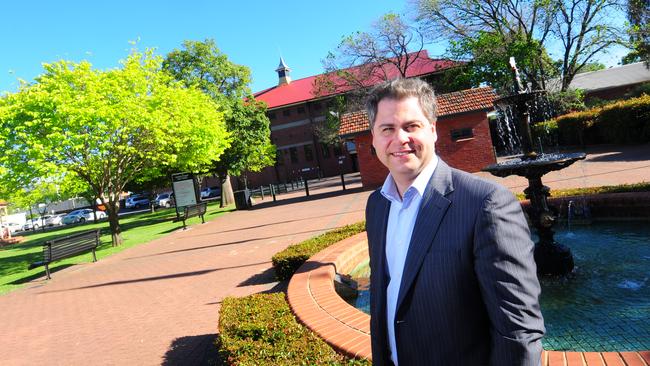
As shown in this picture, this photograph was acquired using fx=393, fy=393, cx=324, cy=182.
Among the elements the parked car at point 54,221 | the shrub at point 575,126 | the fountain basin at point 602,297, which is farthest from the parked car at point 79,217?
the fountain basin at point 602,297

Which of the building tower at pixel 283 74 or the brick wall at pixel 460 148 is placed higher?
the building tower at pixel 283 74

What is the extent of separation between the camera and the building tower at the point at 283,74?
55062 millimetres

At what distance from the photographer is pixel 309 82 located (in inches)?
2031

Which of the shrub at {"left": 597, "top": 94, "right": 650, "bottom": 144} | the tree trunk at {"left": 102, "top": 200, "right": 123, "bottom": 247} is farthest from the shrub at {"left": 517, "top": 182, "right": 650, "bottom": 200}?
the tree trunk at {"left": 102, "top": 200, "right": 123, "bottom": 247}

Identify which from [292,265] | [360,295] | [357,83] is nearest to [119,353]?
[292,265]

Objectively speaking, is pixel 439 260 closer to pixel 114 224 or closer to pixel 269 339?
pixel 269 339

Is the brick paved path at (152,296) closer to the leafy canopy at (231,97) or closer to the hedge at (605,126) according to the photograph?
the hedge at (605,126)

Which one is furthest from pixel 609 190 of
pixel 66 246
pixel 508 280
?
pixel 66 246

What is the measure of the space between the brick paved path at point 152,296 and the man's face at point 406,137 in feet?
12.6

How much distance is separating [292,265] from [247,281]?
4.38ft

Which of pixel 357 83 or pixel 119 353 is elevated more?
pixel 357 83

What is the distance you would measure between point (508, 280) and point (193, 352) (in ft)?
14.2

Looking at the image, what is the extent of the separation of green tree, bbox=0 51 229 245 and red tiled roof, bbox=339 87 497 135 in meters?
7.75

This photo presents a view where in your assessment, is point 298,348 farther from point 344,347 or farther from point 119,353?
point 119,353
